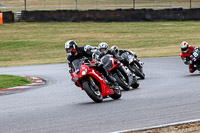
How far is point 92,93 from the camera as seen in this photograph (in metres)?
9.80

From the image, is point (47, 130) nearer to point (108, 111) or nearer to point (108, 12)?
point (108, 111)

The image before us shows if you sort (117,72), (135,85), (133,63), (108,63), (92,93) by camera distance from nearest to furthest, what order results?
(92,93) < (108,63) < (117,72) < (135,85) < (133,63)

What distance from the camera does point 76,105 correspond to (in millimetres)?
9859

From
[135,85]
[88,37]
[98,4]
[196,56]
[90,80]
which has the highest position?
[98,4]

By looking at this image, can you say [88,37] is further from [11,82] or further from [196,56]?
[11,82]

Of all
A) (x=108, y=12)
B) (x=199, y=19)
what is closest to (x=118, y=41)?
(x=108, y=12)

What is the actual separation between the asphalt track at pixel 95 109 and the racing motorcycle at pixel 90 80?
218 millimetres

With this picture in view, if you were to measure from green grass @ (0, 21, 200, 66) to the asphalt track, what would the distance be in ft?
49.7

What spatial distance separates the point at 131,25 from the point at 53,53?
10876mm

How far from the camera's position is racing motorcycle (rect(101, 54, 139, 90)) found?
1202 cm

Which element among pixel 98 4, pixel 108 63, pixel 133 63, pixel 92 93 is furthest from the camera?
pixel 98 4

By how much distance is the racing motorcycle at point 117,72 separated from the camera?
12016mm

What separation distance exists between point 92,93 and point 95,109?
0.82 m

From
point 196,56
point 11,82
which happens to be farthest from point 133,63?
point 11,82
